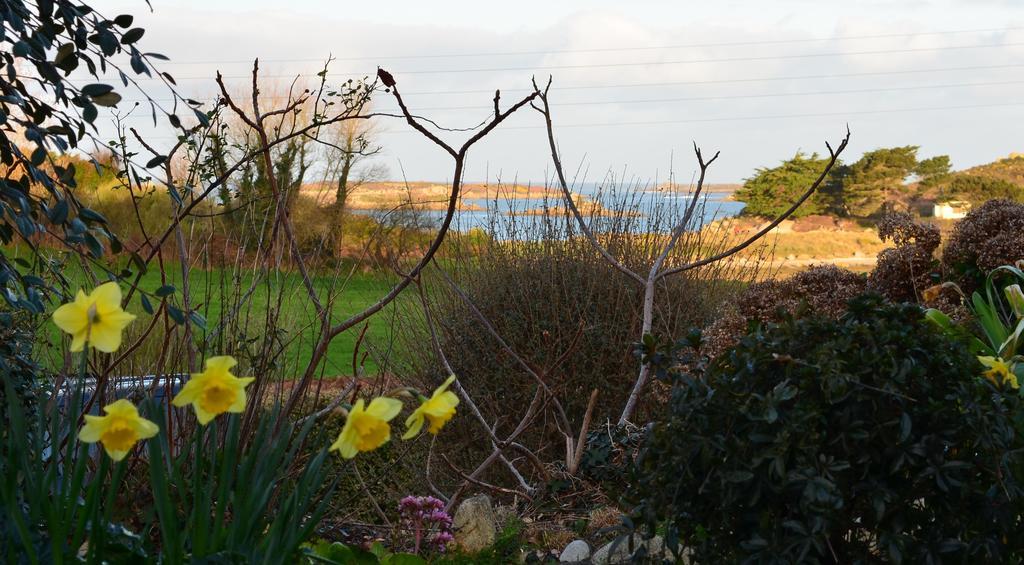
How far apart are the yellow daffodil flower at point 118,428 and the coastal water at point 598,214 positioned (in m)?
4.48

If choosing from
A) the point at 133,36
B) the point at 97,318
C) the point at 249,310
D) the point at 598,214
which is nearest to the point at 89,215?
the point at 133,36

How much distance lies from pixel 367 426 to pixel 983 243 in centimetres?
426

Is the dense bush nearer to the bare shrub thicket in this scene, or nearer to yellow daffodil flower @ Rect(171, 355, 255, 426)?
the bare shrub thicket

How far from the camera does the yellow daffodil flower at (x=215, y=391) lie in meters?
1.47

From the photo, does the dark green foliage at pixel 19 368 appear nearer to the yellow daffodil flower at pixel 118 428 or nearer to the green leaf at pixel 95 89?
the green leaf at pixel 95 89

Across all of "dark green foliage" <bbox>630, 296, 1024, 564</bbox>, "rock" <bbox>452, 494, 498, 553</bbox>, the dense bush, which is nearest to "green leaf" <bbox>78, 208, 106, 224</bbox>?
"dark green foliage" <bbox>630, 296, 1024, 564</bbox>

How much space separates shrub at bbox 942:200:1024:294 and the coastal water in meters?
1.45

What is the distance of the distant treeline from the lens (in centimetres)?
3897

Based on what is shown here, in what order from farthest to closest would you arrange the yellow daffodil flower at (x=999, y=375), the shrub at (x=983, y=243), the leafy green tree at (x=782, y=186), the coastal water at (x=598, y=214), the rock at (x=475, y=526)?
the leafy green tree at (x=782, y=186) → the coastal water at (x=598, y=214) → the shrub at (x=983, y=243) → the rock at (x=475, y=526) → the yellow daffodil flower at (x=999, y=375)

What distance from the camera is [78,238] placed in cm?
219

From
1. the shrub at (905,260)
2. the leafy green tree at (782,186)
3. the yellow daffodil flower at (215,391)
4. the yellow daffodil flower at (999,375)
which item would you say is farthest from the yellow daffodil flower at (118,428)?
the leafy green tree at (782,186)

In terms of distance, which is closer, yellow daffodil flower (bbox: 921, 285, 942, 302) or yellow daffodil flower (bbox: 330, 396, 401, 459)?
yellow daffodil flower (bbox: 330, 396, 401, 459)

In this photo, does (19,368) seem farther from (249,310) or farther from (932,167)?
(932,167)

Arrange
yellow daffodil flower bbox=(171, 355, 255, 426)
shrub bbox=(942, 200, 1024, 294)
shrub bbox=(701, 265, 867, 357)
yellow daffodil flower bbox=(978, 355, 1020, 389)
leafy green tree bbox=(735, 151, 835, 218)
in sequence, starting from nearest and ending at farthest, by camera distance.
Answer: yellow daffodil flower bbox=(171, 355, 255, 426), yellow daffodil flower bbox=(978, 355, 1020, 389), shrub bbox=(701, 265, 867, 357), shrub bbox=(942, 200, 1024, 294), leafy green tree bbox=(735, 151, 835, 218)
